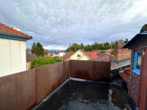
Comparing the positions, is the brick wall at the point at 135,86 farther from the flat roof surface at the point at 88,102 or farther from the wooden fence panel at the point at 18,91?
the wooden fence panel at the point at 18,91

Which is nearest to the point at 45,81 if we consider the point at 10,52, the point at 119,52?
the point at 10,52

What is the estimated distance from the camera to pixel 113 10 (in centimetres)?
534

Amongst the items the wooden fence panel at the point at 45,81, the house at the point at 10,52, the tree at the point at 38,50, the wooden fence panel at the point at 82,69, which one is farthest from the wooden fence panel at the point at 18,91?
the tree at the point at 38,50

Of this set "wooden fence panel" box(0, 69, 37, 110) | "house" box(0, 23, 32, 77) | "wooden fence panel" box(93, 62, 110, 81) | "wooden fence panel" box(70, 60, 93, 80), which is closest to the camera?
"wooden fence panel" box(0, 69, 37, 110)

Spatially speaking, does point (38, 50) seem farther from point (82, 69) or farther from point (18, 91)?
point (18, 91)

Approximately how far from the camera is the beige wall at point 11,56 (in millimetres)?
2844

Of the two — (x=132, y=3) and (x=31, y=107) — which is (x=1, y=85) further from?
(x=132, y=3)

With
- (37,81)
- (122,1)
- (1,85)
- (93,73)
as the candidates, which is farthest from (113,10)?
(1,85)

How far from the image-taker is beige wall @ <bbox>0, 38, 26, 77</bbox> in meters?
2.84

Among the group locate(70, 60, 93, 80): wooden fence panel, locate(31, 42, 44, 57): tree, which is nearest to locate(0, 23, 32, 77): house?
locate(70, 60, 93, 80): wooden fence panel

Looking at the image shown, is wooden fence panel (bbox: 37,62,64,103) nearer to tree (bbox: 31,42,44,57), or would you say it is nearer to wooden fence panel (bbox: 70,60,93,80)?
wooden fence panel (bbox: 70,60,93,80)

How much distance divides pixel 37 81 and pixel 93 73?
152 inches

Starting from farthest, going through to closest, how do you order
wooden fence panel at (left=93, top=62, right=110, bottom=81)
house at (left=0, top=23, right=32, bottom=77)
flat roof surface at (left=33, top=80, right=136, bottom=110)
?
wooden fence panel at (left=93, top=62, right=110, bottom=81), house at (left=0, top=23, right=32, bottom=77), flat roof surface at (left=33, top=80, right=136, bottom=110)

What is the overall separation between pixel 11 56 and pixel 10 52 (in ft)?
0.67
